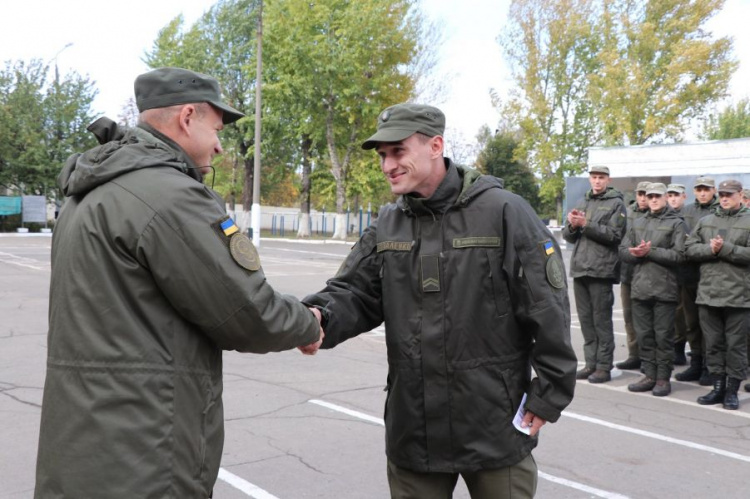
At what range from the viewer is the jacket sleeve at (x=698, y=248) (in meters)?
6.91

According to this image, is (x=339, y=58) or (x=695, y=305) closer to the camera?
(x=695, y=305)

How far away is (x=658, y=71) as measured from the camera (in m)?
34.9

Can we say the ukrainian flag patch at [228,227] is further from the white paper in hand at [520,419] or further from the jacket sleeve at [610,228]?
the jacket sleeve at [610,228]

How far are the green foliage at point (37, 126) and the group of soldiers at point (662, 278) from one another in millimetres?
32814

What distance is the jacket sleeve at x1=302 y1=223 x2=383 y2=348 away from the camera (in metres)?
3.03

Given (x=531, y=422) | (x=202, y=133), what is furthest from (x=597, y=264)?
(x=202, y=133)

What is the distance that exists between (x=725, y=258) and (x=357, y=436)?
3.97 metres

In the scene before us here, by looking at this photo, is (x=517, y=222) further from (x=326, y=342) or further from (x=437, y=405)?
(x=326, y=342)

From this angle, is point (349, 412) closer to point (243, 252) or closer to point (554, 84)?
point (243, 252)

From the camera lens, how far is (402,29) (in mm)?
37688

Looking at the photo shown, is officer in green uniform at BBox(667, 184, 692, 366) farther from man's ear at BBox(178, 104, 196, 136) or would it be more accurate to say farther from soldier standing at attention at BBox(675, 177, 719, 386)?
man's ear at BBox(178, 104, 196, 136)

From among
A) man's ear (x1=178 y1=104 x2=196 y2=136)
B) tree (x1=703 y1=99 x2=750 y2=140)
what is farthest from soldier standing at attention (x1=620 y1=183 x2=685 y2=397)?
tree (x1=703 y1=99 x2=750 y2=140)

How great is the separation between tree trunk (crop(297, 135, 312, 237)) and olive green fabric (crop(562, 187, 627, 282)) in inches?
1403

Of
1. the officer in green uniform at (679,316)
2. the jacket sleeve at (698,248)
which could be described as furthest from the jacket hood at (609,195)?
the officer in green uniform at (679,316)
